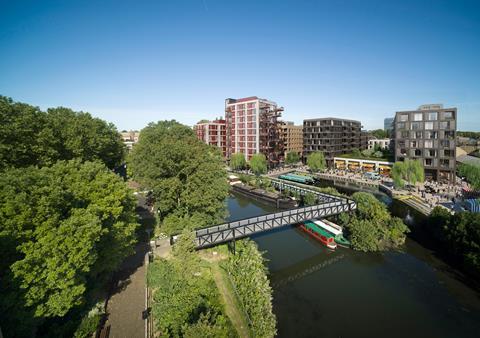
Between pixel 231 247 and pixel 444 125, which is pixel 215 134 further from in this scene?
pixel 231 247

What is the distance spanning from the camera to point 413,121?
224ft

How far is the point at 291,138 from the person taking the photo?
111 m

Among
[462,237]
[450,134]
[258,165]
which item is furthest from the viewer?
[258,165]

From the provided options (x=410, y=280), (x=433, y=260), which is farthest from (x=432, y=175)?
(x=410, y=280)

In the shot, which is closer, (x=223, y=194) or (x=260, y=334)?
(x=260, y=334)

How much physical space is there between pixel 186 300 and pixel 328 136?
289 ft

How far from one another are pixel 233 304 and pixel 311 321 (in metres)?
7.09

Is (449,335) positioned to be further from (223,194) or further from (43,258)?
(43,258)

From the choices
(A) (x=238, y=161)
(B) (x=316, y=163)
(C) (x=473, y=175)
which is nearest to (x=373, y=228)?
(C) (x=473, y=175)

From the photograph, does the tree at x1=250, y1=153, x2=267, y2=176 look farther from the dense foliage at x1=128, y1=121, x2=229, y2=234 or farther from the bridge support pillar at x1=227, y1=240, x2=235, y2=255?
the bridge support pillar at x1=227, y1=240, x2=235, y2=255

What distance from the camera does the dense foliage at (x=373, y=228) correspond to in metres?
33.5

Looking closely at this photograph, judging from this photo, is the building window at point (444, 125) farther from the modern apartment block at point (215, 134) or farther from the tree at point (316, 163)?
the modern apartment block at point (215, 134)

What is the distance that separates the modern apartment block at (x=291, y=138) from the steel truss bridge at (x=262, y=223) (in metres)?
63.1

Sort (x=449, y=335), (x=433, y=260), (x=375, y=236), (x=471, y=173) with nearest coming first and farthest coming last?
(x=449, y=335)
(x=433, y=260)
(x=375, y=236)
(x=471, y=173)
